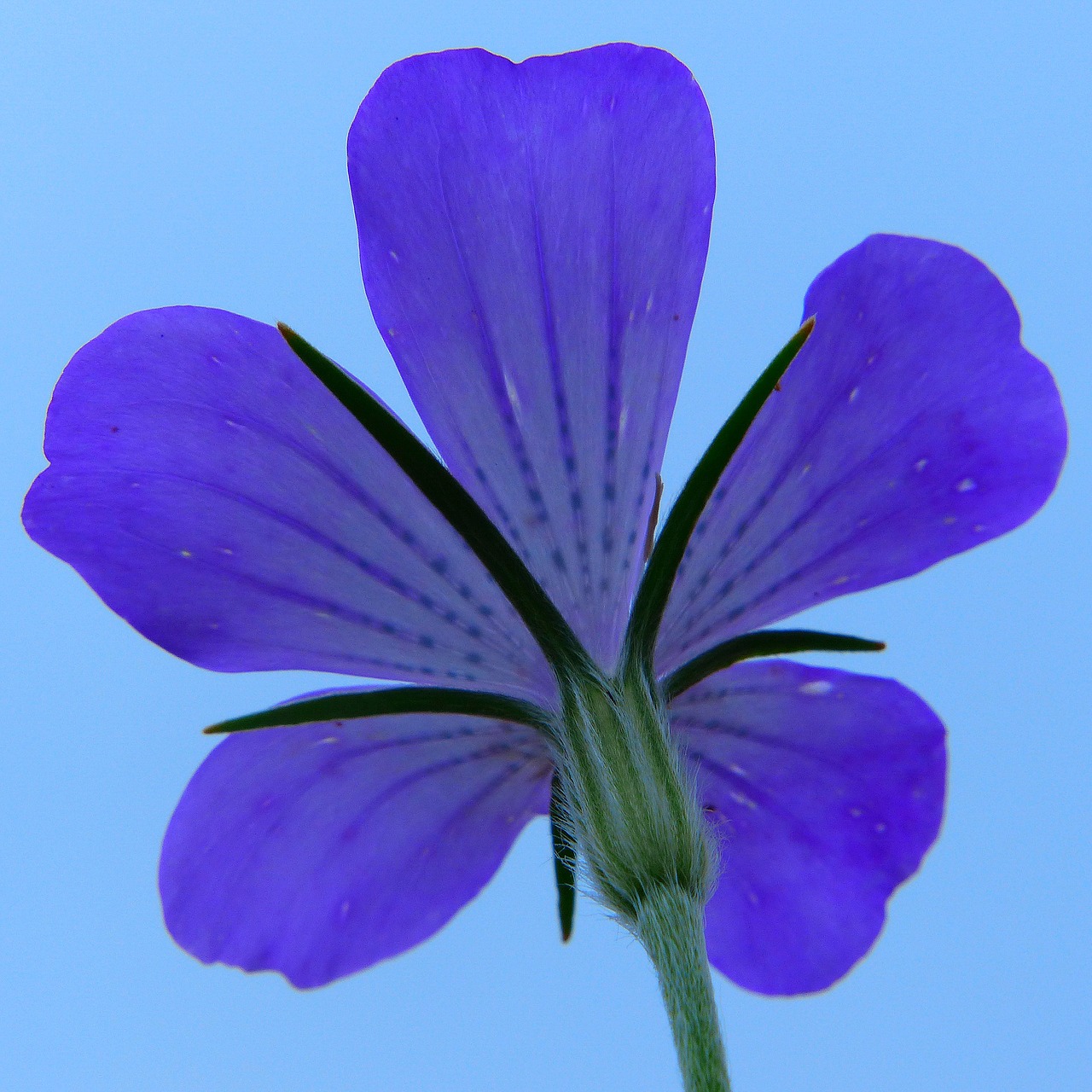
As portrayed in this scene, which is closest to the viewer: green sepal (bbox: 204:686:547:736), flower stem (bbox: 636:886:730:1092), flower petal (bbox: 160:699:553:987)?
flower stem (bbox: 636:886:730:1092)

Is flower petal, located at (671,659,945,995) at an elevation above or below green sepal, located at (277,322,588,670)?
below

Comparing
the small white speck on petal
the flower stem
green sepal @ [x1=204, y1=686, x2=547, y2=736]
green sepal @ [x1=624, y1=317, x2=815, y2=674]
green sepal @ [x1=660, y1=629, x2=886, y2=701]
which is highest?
the small white speck on petal

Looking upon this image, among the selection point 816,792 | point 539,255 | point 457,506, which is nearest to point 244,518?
point 457,506

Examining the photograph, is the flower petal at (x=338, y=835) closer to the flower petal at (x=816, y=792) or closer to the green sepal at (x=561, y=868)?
the green sepal at (x=561, y=868)

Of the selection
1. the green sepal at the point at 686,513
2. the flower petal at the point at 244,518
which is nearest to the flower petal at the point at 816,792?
the green sepal at the point at 686,513

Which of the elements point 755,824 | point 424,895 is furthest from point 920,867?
point 424,895

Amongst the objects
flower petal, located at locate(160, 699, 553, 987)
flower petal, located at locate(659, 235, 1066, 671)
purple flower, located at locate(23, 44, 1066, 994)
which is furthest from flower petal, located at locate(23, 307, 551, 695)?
flower petal, located at locate(659, 235, 1066, 671)

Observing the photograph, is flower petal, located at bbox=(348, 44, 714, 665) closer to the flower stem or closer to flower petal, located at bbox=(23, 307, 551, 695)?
flower petal, located at bbox=(23, 307, 551, 695)

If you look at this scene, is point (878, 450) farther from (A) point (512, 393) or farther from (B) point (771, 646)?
(A) point (512, 393)
